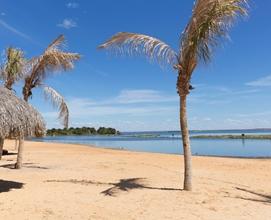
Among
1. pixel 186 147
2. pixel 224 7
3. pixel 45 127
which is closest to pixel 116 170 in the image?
pixel 45 127

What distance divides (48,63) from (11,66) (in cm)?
322

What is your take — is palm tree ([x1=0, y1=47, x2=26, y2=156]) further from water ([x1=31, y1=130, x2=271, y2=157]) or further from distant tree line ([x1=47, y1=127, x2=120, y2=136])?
distant tree line ([x1=47, y1=127, x2=120, y2=136])

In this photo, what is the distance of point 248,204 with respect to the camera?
9.23m

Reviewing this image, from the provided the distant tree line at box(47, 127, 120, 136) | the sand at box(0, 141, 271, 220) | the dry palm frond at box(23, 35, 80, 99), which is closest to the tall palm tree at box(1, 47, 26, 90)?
the dry palm frond at box(23, 35, 80, 99)

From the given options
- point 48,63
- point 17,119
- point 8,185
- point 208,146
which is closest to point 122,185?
point 8,185

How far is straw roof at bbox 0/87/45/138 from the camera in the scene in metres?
9.92

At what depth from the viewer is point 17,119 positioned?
1022 centimetres

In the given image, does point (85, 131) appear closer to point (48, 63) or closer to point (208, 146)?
point (208, 146)

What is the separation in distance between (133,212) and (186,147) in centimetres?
254

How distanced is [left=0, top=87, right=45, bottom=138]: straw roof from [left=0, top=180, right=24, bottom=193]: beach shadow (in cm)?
133

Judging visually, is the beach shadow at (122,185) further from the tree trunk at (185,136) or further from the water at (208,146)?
the water at (208,146)

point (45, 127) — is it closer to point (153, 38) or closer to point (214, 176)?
point (153, 38)

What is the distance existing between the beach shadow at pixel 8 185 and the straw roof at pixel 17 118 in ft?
4.37

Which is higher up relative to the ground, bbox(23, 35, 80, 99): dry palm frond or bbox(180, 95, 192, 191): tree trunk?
bbox(23, 35, 80, 99): dry palm frond
